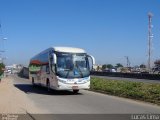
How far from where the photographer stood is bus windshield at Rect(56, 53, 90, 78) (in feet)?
84.3

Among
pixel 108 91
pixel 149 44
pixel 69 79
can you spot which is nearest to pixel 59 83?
pixel 69 79

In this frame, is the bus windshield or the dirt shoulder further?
the bus windshield

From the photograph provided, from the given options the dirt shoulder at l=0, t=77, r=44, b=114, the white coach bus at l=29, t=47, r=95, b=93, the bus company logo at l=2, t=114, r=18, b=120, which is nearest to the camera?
the bus company logo at l=2, t=114, r=18, b=120

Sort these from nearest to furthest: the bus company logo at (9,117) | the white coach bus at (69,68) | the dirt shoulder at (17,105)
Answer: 1. the bus company logo at (9,117)
2. the dirt shoulder at (17,105)
3. the white coach bus at (69,68)

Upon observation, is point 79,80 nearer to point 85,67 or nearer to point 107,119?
point 85,67

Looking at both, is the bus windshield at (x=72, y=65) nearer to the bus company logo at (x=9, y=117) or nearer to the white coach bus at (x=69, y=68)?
the white coach bus at (x=69, y=68)

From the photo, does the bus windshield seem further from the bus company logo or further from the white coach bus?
the bus company logo

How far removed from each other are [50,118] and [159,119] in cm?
388

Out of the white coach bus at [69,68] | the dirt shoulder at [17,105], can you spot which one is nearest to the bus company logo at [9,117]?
the dirt shoulder at [17,105]

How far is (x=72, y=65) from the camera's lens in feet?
85.1

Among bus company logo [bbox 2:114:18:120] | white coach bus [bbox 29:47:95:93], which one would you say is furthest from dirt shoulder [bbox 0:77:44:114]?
white coach bus [bbox 29:47:95:93]

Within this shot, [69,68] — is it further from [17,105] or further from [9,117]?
[9,117]

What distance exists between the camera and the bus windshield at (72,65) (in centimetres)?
2570

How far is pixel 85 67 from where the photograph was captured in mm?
26375
